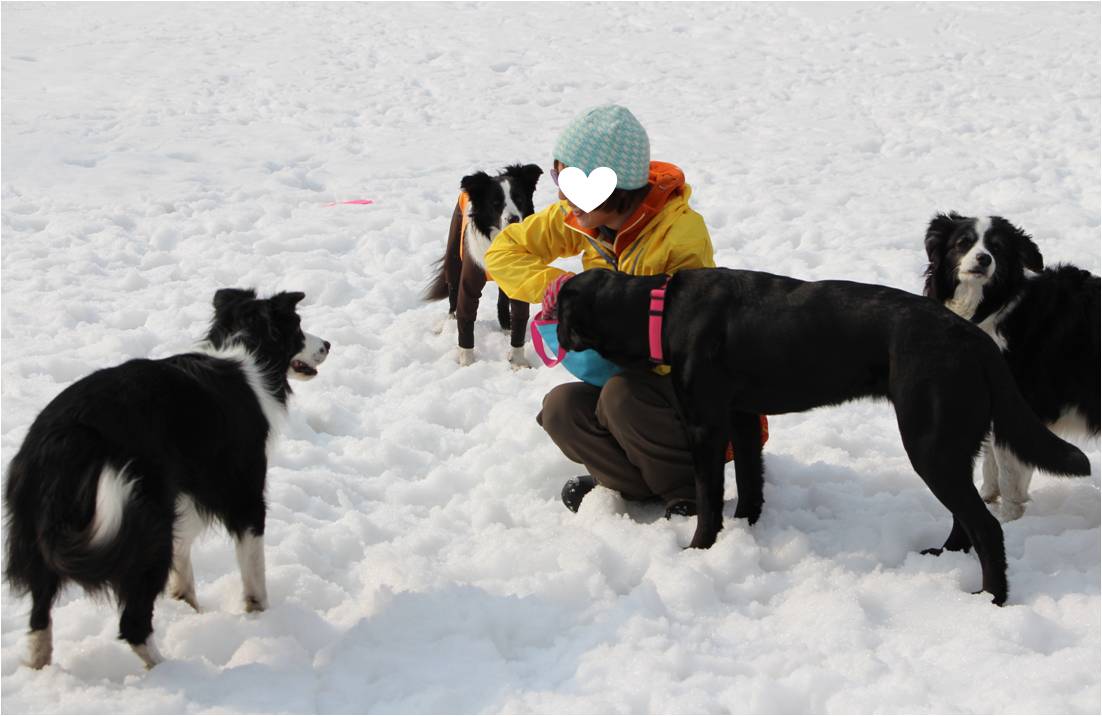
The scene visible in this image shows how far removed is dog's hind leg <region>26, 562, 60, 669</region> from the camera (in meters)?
2.66

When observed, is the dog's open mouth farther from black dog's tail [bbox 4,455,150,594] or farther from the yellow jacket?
black dog's tail [bbox 4,455,150,594]

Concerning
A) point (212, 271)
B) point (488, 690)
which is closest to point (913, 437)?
point (488, 690)

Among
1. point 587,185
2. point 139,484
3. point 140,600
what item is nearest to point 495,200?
point 587,185

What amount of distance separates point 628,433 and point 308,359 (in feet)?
4.39

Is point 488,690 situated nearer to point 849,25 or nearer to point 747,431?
point 747,431

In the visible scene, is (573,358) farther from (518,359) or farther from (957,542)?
(518,359)

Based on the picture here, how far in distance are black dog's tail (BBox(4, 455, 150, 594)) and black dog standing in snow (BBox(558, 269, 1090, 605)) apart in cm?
161

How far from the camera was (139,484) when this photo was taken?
2.65m

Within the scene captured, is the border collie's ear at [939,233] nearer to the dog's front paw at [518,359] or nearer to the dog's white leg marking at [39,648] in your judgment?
the dog's front paw at [518,359]

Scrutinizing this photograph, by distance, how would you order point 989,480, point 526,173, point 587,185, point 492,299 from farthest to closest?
point 492,299, point 526,173, point 989,480, point 587,185

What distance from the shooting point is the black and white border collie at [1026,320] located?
368 cm

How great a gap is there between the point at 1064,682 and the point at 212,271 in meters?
5.80

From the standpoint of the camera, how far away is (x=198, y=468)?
2.98 m

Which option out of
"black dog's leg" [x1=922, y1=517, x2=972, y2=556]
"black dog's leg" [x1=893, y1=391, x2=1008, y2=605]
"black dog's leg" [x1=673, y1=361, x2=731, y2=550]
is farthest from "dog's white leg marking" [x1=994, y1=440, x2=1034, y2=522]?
"black dog's leg" [x1=673, y1=361, x2=731, y2=550]
